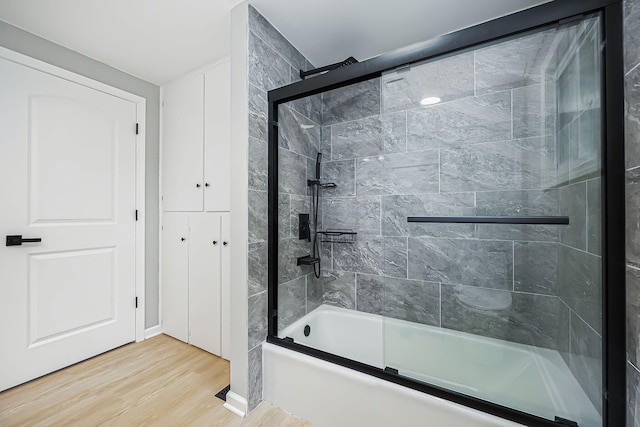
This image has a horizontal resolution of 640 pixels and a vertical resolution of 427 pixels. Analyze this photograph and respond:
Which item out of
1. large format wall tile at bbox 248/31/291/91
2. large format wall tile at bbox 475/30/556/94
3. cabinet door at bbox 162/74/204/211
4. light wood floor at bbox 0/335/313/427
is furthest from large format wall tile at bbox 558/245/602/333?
cabinet door at bbox 162/74/204/211

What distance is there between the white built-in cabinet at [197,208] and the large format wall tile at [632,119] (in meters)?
2.14

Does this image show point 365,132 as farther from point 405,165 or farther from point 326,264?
point 326,264

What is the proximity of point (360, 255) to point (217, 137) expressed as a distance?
4.99 ft

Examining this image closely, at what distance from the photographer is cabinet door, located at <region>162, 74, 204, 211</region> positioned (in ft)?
7.16

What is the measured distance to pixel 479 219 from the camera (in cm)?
139

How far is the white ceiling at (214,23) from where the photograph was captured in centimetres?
152

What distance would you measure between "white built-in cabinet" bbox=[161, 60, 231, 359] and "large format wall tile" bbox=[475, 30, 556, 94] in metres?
1.76

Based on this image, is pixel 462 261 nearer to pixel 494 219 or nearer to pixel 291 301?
pixel 494 219

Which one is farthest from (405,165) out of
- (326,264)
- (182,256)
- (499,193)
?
(182,256)

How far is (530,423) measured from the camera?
975mm

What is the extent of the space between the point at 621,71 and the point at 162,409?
265cm

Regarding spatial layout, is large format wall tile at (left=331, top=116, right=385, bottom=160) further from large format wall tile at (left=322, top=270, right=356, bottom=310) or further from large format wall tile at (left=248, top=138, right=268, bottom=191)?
large format wall tile at (left=322, top=270, right=356, bottom=310)

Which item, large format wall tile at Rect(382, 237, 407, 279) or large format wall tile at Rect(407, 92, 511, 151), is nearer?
→ large format wall tile at Rect(407, 92, 511, 151)

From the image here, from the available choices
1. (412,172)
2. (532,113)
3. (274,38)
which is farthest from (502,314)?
(274,38)
